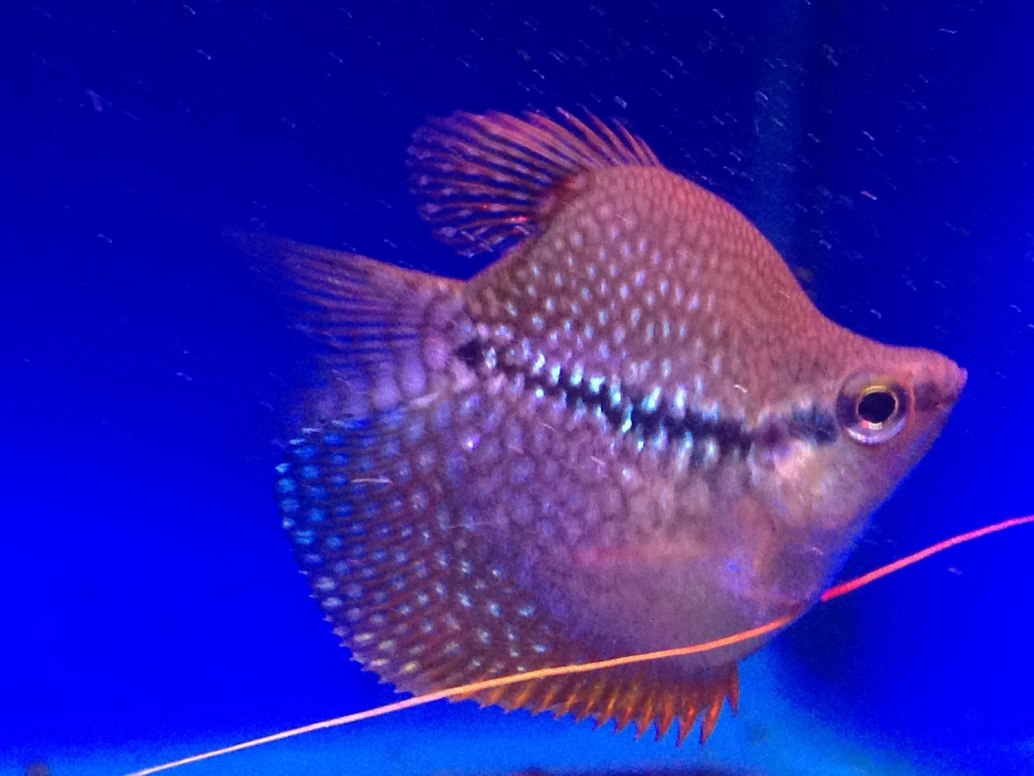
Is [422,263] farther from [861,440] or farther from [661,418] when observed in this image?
[861,440]

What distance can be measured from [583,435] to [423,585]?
0.79 ft

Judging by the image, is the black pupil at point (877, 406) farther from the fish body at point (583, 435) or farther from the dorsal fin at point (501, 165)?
the dorsal fin at point (501, 165)

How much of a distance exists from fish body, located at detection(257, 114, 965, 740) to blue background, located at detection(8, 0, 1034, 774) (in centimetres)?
62

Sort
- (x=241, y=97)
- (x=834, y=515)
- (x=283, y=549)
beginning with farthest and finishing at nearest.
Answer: (x=283, y=549), (x=241, y=97), (x=834, y=515)

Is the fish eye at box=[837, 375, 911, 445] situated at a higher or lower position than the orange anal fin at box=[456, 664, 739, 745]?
higher

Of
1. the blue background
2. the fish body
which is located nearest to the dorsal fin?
the fish body

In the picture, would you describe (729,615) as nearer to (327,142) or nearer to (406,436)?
(406,436)

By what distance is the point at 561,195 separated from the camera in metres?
0.97

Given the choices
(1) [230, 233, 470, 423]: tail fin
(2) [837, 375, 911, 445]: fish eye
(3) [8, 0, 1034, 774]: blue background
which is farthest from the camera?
(3) [8, 0, 1034, 774]: blue background

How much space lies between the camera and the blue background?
155cm

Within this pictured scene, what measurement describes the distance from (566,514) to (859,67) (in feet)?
3.90

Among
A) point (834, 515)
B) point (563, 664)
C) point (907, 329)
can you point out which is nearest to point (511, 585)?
point (563, 664)

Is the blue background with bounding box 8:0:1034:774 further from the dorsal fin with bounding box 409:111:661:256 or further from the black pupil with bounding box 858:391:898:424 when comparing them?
the black pupil with bounding box 858:391:898:424

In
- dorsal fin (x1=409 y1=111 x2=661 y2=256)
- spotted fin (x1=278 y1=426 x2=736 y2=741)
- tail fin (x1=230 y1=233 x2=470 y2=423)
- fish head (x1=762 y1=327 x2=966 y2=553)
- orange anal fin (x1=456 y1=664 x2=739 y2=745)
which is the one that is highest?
dorsal fin (x1=409 y1=111 x2=661 y2=256)
